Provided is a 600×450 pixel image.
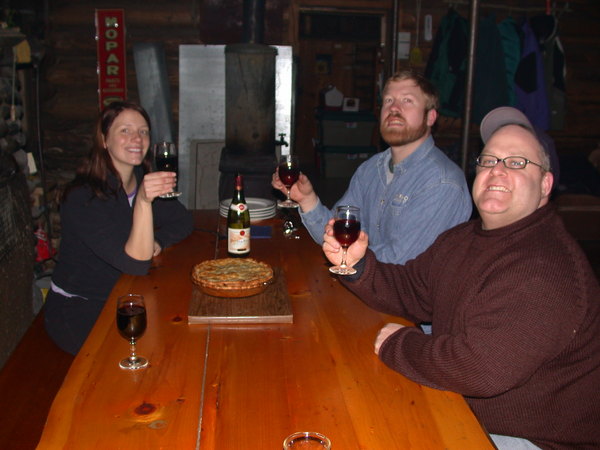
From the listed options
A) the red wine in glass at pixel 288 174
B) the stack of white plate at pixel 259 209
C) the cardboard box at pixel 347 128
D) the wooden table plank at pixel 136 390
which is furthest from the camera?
the cardboard box at pixel 347 128

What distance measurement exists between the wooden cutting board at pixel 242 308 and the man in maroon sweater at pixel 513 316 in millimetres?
279

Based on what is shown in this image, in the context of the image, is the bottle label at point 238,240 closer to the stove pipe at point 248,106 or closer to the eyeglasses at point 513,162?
the eyeglasses at point 513,162

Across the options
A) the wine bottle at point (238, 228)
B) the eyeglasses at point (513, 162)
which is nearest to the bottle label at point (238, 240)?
the wine bottle at point (238, 228)

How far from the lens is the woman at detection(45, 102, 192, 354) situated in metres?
2.16

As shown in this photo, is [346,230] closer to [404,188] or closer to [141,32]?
[404,188]

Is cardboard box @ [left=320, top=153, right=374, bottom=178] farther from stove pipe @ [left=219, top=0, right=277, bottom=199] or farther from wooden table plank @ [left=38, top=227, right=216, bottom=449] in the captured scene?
wooden table plank @ [left=38, top=227, right=216, bottom=449]

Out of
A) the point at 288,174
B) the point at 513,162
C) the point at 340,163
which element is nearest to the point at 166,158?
the point at 288,174

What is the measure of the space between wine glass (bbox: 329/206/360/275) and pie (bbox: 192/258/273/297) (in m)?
0.26

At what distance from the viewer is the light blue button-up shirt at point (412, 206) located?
2330 millimetres

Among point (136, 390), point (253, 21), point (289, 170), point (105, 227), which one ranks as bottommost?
point (136, 390)

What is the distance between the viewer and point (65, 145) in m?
6.37

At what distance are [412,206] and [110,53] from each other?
4.82 m

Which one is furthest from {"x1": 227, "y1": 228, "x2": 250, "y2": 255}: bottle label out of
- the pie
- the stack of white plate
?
the stack of white plate

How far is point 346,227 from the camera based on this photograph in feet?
5.95
